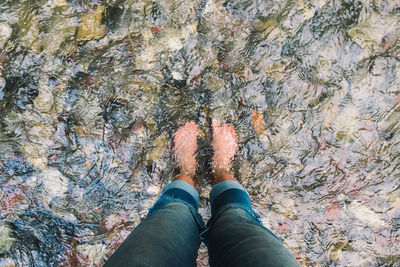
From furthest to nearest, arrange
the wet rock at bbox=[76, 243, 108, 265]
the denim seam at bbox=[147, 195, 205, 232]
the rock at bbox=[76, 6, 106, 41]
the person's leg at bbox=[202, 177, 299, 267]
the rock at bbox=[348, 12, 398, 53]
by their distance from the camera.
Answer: the wet rock at bbox=[76, 243, 108, 265], the rock at bbox=[76, 6, 106, 41], the rock at bbox=[348, 12, 398, 53], the denim seam at bbox=[147, 195, 205, 232], the person's leg at bbox=[202, 177, 299, 267]

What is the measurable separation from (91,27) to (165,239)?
144cm

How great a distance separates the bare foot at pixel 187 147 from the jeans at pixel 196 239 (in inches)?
14.7

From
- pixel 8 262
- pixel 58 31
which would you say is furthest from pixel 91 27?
pixel 8 262

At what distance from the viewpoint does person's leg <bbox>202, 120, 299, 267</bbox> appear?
84cm

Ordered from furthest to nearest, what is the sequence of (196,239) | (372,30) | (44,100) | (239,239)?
(44,100), (372,30), (196,239), (239,239)

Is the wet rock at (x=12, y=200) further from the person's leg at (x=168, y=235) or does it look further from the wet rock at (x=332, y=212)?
the wet rock at (x=332, y=212)

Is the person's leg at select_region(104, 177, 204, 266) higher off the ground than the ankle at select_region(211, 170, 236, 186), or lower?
higher

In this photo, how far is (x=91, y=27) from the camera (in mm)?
1645

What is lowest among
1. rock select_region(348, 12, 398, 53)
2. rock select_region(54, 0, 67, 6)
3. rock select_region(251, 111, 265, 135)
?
rock select_region(251, 111, 265, 135)

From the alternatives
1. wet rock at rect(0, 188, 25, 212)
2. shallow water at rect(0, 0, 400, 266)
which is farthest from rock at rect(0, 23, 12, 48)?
wet rock at rect(0, 188, 25, 212)

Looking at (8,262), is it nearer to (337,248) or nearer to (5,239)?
(5,239)

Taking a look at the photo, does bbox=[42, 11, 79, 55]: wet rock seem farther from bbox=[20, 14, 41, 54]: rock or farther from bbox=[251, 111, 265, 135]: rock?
bbox=[251, 111, 265, 135]: rock

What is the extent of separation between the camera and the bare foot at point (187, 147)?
1684mm

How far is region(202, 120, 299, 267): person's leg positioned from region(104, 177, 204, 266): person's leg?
9 centimetres
